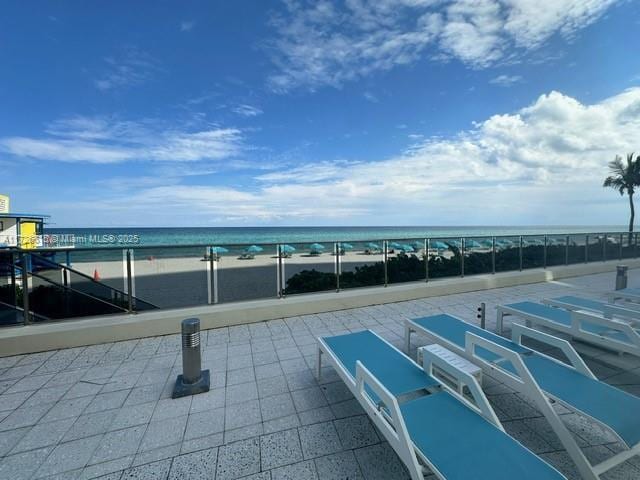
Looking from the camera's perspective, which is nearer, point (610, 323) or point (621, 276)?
point (610, 323)

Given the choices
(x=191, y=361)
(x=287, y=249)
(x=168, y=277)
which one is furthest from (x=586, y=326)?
(x=168, y=277)

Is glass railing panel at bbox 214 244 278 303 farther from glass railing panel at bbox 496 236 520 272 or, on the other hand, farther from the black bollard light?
glass railing panel at bbox 496 236 520 272

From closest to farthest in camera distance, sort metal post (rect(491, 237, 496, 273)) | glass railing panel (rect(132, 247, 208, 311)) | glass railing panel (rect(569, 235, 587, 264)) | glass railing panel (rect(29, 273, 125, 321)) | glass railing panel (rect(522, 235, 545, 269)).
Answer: glass railing panel (rect(29, 273, 125, 321)) < glass railing panel (rect(132, 247, 208, 311)) < metal post (rect(491, 237, 496, 273)) < glass railing panel (rect(522, 235, 545, 269)) < glass railing panel (rect(569, 235, 587, 264))

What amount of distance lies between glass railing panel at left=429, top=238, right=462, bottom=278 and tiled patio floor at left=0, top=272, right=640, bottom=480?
331 centimetres

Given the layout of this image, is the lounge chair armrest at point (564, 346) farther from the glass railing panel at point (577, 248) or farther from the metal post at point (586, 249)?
the metal post at point (586, 249)

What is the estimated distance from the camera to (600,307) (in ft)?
12.2

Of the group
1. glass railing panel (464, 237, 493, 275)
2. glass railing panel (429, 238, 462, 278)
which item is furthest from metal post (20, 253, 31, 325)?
glass railing panel (464, 237, 493, 275)

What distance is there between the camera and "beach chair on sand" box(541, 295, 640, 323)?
3250 millimetres

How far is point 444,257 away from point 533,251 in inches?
136

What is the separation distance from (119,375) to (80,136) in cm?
1549

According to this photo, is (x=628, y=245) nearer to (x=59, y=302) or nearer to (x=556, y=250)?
(x=556, y=250)

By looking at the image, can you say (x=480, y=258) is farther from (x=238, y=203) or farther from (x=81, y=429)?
(x=238, y=203)

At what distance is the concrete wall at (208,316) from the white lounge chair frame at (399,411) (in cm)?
253

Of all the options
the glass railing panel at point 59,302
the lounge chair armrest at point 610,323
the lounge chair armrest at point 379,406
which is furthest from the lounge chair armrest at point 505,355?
the glass railing panel at point 59,302
